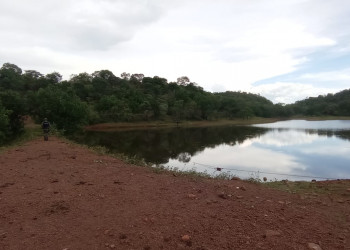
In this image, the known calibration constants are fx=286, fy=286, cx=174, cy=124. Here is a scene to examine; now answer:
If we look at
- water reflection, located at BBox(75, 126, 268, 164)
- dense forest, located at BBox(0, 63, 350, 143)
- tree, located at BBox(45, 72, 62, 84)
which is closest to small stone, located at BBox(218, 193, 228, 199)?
water reflection, located at BBox(75, 126, 268, 164)

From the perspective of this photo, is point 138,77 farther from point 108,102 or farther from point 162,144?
point 162,144

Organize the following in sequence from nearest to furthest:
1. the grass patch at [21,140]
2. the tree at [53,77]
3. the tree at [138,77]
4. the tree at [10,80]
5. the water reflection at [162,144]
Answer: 1. the grass patch at [21,140]
2. the water reflection at [162,144]
3. the tree at [10,80]
4. the tree at [53,77]
5. the tree at [138,77]

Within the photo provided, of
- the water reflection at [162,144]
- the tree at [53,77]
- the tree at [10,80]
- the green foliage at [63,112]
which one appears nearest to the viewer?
the water reflection at [162,144]

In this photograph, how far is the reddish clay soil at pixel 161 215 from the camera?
372cm

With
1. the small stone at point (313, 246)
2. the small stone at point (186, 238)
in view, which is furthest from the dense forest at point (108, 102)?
the small stone at point (313, 246)

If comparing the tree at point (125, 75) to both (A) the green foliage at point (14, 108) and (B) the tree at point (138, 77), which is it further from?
(A) the green foliage at point (14, 108)

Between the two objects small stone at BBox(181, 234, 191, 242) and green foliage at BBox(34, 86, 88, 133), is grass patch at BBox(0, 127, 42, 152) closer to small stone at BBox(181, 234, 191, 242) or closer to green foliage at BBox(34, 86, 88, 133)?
green foliage at BBox(34, 86, 88, 133)

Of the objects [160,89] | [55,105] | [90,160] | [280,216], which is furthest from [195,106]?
[280,216]

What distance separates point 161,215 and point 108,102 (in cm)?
5311

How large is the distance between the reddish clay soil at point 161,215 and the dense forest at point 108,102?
18019 millimetres

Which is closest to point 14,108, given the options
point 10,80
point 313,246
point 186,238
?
point 186,238

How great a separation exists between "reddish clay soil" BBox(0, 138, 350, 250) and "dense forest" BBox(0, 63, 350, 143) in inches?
709

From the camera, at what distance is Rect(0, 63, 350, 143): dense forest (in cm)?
2819

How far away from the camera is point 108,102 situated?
55688 millimetres
